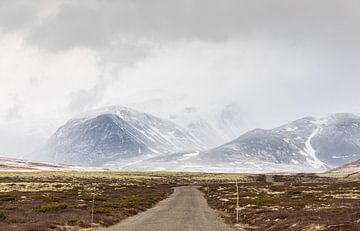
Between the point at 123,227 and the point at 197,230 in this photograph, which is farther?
the point at 123,227

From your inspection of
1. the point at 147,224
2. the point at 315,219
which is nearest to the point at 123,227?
the point at 147,224

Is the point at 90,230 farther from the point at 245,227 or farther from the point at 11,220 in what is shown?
→ the point at 245,227

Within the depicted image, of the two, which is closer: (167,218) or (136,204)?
(167,218)

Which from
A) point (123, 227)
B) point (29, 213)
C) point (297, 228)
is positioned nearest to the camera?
point (297, 228)

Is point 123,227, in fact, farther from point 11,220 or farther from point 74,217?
point 11,220

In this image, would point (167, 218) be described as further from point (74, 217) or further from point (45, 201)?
point (45, 201)

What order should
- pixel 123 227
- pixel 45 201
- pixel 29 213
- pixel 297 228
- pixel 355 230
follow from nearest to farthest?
pixel 355 230, pixel 297 228, pixel 123 227, pixel 29 213, pixel 45 201

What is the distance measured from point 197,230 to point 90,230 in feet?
30.0

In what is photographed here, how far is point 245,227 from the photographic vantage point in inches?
1654

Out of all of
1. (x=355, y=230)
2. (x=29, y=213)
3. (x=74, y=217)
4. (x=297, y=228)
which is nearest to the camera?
(x=355, y=230)

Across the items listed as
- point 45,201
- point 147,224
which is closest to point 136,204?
point 45,201

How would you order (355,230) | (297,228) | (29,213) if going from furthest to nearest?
(29,213), (297,228), (355,230)

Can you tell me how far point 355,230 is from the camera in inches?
1267

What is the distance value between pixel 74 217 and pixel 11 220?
5983 mm
